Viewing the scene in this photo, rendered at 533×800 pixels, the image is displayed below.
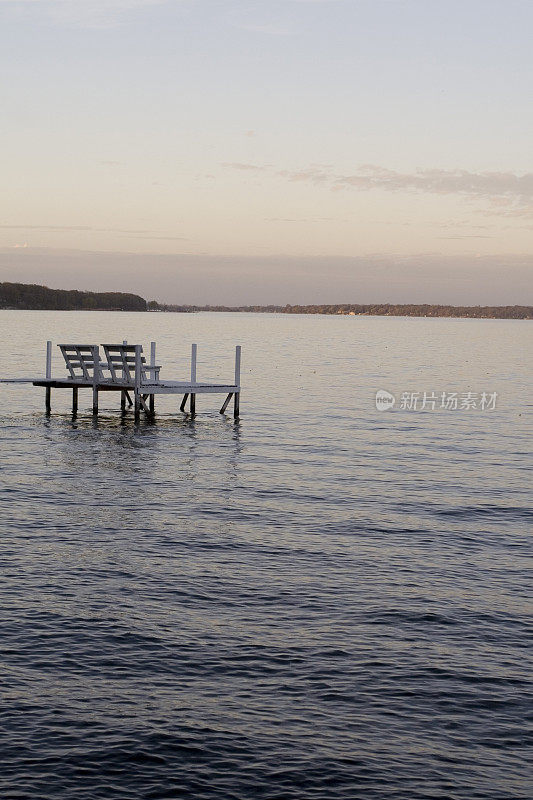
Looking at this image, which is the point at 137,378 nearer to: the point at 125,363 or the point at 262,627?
the point at 125,363

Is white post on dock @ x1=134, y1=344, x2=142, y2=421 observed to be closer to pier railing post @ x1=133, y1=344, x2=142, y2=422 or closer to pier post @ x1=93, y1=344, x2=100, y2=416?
pier railing post @ x1=133, y1=344, x2=142, y2=422

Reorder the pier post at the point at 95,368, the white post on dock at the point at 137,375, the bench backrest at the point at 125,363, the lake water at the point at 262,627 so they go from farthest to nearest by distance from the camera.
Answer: the pier post at the point at 95,368
the bench backrest at the point at 125,363
the white post on dock at the point at 137,375
the lake water at the point at 262,627

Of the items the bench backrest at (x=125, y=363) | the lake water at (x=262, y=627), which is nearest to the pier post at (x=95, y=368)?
the bench backrest at (x=125, y=363)

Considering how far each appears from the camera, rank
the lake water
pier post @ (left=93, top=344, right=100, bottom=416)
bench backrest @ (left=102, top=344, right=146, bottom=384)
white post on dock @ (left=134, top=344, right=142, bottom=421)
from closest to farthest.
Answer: the lake water, white post on dock @ (left=134, top=344, right=142, bottom=421), bench backrest @ (left=102, top=344, right=146, bottom=384), pier post @ (left=93, top=344, right=100, bottom=416)

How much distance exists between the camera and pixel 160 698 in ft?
31.8

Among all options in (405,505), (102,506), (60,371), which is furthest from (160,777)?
(60,371)

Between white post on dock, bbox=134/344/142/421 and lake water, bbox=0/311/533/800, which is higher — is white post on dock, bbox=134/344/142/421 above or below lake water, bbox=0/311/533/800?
above

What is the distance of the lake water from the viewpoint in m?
8.43

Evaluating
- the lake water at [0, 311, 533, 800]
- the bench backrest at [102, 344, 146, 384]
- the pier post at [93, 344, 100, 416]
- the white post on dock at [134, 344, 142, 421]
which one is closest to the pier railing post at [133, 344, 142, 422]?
the white post on dock at [134, 344, 142, 421]

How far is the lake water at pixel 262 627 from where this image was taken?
27.7 ft

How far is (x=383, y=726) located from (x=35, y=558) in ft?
24.3

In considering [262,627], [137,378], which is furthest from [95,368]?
[262,627]

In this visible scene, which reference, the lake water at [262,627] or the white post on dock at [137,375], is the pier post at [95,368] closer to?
the white post on dock at [137,375]

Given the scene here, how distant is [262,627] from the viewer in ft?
38.9
